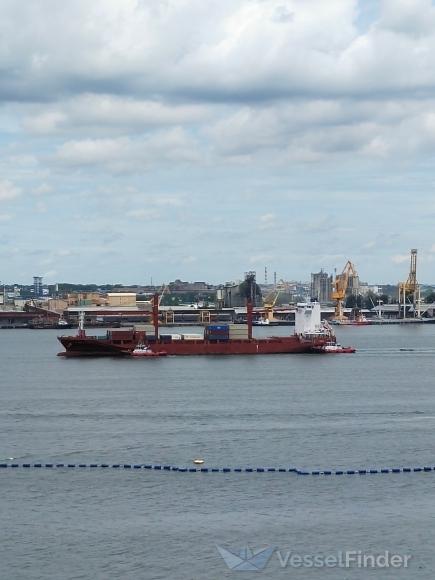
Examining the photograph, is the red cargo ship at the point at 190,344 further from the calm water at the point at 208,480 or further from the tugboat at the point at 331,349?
the calm water at the point at 208,480

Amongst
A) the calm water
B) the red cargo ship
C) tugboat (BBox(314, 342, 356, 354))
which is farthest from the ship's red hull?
the calm water

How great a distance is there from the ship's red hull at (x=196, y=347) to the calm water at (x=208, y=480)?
2460 cm

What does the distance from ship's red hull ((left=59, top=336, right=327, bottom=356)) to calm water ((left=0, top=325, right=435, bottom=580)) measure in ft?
80.7

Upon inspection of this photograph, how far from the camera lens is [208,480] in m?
37.8

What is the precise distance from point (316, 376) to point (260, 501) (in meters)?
43.6

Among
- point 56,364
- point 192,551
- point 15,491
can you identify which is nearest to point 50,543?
point 192,551

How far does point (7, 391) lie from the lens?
2670 inches

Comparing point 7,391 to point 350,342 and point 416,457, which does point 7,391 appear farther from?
point 350,342

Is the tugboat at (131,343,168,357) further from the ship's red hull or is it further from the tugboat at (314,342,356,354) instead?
the tugboat at (314,342,356,354)

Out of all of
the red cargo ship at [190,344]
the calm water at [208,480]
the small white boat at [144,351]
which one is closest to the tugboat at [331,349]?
the red cargo ship at [190,344]

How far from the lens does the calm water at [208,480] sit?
2956 cm

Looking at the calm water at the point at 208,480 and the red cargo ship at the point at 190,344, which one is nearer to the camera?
the calm water at the point at 208,480

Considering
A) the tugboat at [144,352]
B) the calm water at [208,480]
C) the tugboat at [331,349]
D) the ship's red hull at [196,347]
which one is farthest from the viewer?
the tugboat at [331,349]

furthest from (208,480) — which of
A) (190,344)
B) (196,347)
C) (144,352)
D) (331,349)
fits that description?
(331,349)
